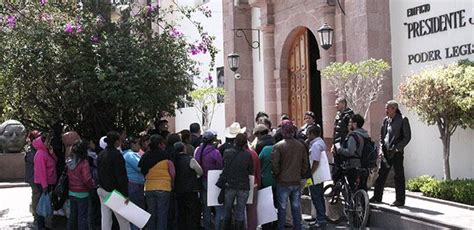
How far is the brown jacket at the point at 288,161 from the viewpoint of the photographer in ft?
28.1

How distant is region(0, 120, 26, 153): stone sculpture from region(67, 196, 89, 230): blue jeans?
1114 cm

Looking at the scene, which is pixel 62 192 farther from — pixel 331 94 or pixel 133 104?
pixel 331 94

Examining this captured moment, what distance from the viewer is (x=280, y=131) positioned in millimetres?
8992

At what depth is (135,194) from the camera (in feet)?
29.2

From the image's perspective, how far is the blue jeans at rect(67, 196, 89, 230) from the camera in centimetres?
883

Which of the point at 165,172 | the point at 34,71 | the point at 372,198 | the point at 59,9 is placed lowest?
the point at 372,198

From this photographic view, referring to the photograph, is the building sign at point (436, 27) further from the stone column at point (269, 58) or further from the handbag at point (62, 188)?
the handbag at point (62, 188)

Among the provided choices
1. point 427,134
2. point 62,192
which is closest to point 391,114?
point 427,134

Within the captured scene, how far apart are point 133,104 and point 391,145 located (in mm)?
4182

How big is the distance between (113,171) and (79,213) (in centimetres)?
117

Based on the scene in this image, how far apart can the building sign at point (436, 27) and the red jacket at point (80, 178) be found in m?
7.36

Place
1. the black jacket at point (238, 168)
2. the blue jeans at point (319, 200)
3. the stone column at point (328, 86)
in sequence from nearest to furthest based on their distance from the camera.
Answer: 1. the black jacket at point (238, 168)
2. the blue jeans at point (319, 200)
3. the stone column at point (328, 86)

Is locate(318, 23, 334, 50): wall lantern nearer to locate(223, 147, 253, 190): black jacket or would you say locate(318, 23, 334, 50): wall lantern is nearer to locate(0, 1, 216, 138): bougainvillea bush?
locate(0, 1, 216, 138): bougainvillea bush

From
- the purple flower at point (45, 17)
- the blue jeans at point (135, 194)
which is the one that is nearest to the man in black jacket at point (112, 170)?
the blue jeans at point (135, 194)
